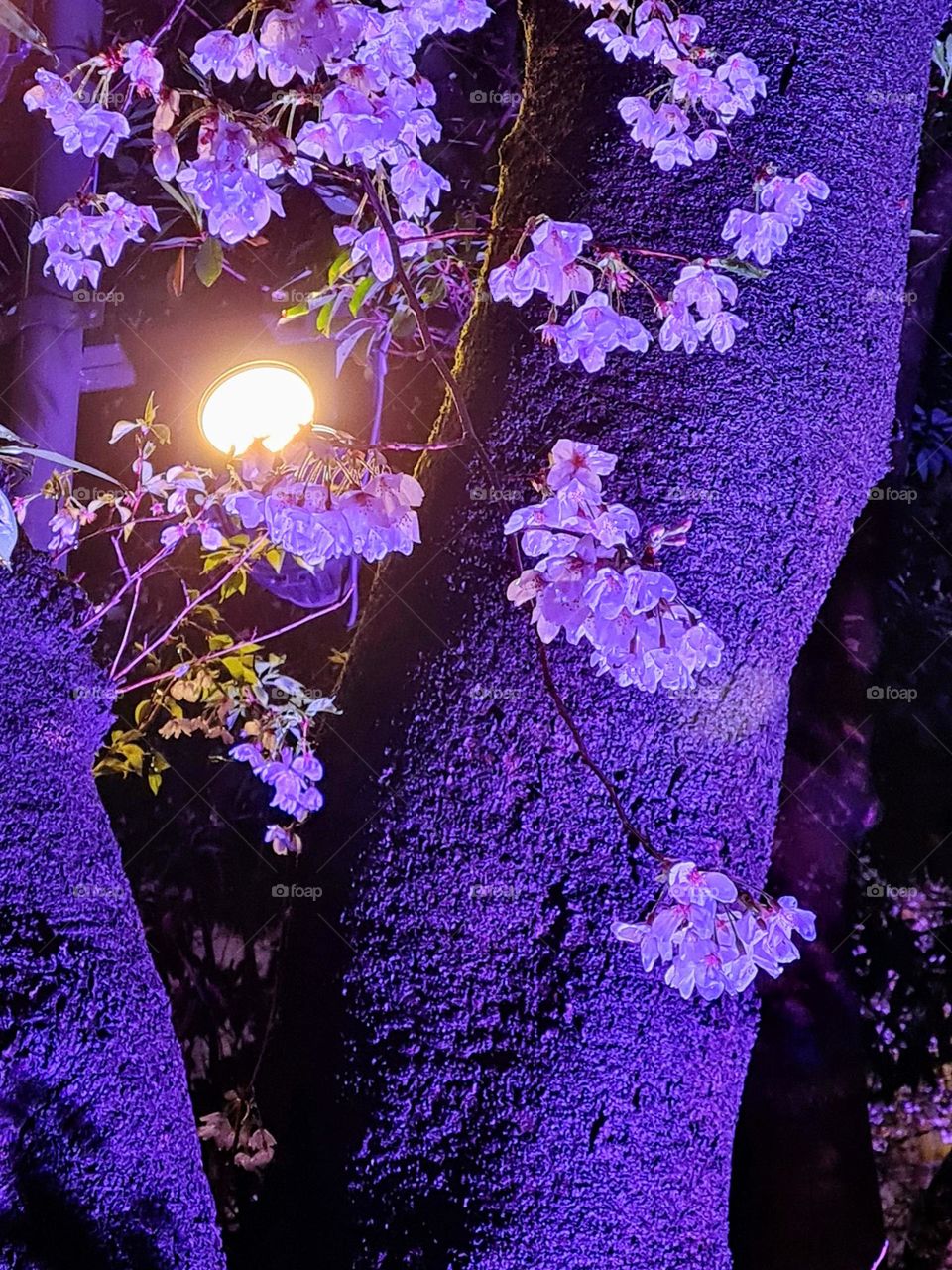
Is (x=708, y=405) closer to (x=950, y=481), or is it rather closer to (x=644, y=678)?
(x=644, y=678)

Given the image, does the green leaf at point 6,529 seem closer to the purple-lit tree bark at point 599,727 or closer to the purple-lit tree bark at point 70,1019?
the purple-lit tree bark at point 70,1019

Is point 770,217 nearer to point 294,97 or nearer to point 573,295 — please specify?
point 573,295

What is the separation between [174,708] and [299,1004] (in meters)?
1.99

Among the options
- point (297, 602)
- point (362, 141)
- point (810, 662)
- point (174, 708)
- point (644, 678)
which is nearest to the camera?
point (644, 678)

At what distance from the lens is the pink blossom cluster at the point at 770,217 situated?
1.06m

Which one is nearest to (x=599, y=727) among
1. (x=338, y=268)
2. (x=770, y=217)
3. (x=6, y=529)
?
(x=770, y=217)

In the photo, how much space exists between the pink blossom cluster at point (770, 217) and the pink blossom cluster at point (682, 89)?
0.32ft

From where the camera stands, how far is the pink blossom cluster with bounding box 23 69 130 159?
4.74 ft

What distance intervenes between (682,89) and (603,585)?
57cm

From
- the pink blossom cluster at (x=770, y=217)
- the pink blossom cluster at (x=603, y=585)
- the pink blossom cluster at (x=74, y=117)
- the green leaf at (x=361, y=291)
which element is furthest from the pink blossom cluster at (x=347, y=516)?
the green leaf at (x=361, y=291)

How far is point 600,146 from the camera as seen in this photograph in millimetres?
1129

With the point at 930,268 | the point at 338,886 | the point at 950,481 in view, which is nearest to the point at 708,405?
the point at 338,886

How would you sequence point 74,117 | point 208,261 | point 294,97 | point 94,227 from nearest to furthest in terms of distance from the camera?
point 294,97, point 74,117, point 94,227, point 208,261

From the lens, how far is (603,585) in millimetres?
990
